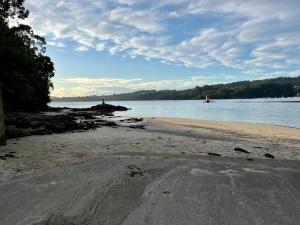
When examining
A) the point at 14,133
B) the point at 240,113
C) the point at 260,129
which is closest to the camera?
the point at 14,133

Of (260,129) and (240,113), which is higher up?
(260,129)

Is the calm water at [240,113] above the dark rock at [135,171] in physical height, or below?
below

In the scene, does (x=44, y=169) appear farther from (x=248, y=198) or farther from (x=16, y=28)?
(x=16, y=28)

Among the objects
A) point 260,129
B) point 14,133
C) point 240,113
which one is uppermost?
point 14,133

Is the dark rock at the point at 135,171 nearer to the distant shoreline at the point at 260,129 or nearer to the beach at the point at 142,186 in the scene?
the beach at the point at 142,186

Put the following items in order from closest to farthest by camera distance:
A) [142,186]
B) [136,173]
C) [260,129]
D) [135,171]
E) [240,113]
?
[142,186]
[136,173]
[135,171]
[260,129]
[240,113]

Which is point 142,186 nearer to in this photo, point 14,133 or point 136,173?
point 136,173

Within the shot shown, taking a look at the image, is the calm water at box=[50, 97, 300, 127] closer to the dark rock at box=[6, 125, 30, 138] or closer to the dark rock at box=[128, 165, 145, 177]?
the dark rock at box=[6, 125, 30, 138]

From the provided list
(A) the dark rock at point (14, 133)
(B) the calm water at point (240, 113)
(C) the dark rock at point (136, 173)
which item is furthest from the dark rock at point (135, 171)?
(B) the calm water at point (240, 113)

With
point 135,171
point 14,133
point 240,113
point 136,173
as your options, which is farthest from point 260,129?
point 240,113

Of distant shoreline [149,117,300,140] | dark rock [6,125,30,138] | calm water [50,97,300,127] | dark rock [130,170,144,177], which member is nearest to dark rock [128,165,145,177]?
dark rock [130,170,144,177]

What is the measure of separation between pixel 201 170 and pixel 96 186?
3.00m

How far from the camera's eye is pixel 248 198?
7.03m

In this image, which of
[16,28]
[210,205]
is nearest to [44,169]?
[210,205]
